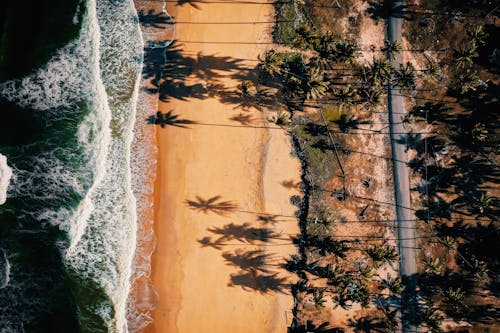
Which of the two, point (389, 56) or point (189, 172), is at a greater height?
point (389, 56)

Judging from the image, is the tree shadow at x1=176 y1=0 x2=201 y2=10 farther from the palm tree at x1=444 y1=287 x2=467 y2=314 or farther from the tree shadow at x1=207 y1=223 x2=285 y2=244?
Answer: the palm tree at x1=444 y1=287 x2=467 y2=314

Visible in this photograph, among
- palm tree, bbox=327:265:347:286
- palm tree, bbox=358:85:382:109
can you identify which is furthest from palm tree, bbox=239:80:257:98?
palm tree, bbox=327:265:347:286

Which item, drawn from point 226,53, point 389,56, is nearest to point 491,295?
point 389,56

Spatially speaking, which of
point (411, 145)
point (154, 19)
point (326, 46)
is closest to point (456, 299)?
point (411, 145)

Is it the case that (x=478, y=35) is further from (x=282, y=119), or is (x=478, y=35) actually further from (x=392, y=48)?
(x=282, y=119)

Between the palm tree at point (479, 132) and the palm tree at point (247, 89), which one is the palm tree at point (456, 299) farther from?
the palm tree at point (247, 89)

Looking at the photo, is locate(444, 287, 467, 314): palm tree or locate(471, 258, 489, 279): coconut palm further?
locate(471, 258, 489, 279): coconut palm

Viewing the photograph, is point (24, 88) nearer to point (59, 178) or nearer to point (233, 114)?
point (59, 178)
